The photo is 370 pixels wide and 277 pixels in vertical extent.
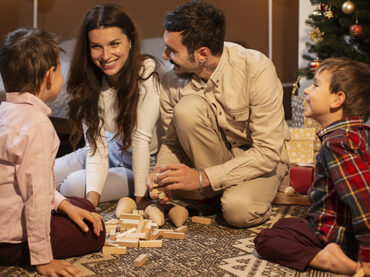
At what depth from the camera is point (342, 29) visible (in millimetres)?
3648

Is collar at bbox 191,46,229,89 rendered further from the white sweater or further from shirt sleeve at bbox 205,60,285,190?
the white sweater

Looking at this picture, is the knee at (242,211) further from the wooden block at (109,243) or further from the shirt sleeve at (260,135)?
the wooden block at (109,243)

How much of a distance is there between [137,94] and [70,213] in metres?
0.89

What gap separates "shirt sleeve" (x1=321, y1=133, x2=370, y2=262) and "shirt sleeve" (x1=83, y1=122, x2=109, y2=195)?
4.11 ft

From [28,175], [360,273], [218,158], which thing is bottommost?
[360,273]

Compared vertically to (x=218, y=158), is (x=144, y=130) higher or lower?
higher

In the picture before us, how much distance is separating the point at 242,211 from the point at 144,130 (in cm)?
67

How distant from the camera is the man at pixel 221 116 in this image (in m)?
2.13

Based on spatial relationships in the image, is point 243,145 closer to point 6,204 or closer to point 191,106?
point 191,106

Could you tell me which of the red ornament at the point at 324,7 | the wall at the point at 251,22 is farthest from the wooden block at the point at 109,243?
the wall at the point at 251,22

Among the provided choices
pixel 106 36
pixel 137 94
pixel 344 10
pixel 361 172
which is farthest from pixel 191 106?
pixel 344 10

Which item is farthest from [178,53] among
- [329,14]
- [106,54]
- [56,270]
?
[329,14]

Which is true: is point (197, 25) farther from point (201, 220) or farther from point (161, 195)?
point (201, 220)

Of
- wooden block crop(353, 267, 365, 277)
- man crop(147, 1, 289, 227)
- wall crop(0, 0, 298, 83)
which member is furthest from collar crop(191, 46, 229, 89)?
wall crop(0, 0, 298, 83)
